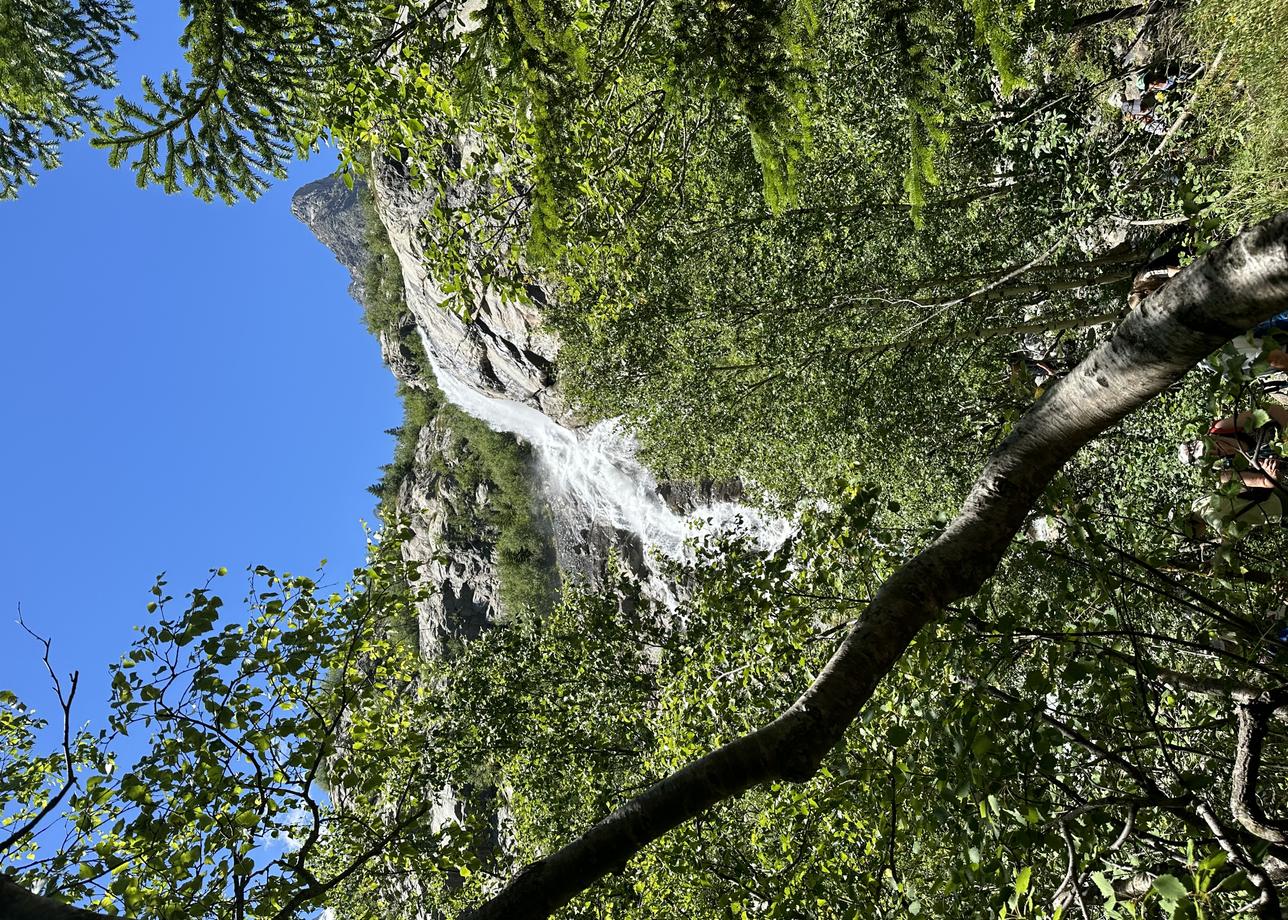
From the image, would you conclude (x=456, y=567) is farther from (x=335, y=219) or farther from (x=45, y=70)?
(x=335, y=219)

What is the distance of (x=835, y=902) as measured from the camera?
611 cm

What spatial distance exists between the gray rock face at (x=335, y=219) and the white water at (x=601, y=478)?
30.2 m

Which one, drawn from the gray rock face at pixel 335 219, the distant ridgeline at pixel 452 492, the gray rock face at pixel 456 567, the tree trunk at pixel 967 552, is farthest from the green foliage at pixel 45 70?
the gray rock face at pixel 335 219

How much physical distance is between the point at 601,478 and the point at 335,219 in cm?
5036

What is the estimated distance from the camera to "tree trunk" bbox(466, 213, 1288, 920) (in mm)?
2602

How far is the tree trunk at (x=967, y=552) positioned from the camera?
2.60 metres

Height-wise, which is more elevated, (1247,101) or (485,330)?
(485,330)

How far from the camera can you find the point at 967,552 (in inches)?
133

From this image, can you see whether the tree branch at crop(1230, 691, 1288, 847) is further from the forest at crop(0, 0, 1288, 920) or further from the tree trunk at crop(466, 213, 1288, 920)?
the tree trunk at crop(466, 213, 1288, 920)

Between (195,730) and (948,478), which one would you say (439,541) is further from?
(195,730)

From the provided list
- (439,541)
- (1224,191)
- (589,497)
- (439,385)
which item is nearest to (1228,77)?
(1224,191)

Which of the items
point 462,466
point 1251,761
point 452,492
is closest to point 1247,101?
point 1251,761

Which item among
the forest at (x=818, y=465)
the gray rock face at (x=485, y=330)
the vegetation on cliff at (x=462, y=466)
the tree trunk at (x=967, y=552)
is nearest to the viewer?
the tree trunk at (x=967, y=552)

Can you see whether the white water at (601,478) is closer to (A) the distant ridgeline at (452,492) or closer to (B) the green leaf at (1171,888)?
(A) the distant ridgeline at (452,492)
